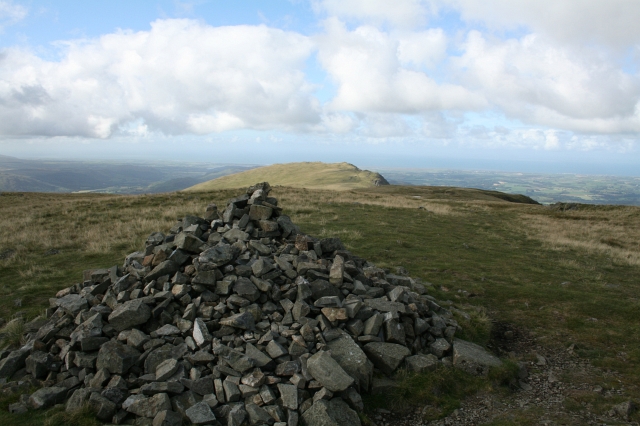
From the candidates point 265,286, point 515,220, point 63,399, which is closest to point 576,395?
point 265,286

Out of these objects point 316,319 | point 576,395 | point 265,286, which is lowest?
point 576,395

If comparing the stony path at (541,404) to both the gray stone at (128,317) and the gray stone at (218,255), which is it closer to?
the gray stone at (218,255)

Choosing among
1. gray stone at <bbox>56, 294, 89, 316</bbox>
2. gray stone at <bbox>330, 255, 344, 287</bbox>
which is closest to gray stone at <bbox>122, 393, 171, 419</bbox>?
gray stone at <bbox>56, 294, 89, 316</bbox>

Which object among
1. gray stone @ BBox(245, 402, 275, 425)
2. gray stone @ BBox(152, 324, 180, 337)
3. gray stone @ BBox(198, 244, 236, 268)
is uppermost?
gray stone @ BBox(198, 244, 236, 268)

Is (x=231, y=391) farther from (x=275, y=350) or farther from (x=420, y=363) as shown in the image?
(x=420, y=363)

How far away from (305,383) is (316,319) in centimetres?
179

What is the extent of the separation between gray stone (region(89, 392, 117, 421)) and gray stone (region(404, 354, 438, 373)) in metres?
6.01

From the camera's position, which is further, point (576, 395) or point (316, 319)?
point (316, 319)

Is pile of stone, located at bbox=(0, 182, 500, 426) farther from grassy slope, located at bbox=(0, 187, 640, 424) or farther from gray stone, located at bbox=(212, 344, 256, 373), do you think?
grassy slope, located at bbox=(0, 187, 640, 424)

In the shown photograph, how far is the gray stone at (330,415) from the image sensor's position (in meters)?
6.52

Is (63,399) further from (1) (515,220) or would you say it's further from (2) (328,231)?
(1) (515,220)

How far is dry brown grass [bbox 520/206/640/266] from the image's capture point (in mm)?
23406

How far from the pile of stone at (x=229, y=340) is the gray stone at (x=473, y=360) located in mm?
33

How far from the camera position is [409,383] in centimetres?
789
